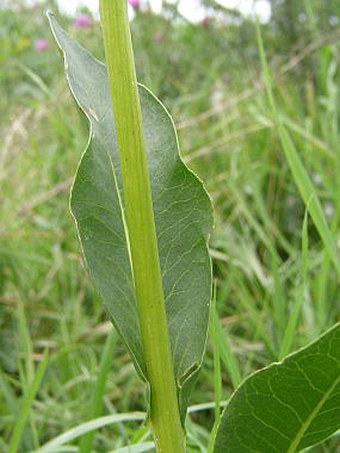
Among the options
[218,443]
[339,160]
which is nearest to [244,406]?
[218,443]

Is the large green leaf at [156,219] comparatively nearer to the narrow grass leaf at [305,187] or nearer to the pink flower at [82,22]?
the narrow grass leaf at [305,187]

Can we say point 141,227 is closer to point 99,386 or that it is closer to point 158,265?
point 158,265

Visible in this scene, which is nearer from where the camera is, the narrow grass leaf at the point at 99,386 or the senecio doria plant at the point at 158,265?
the senecio doria plant at the point at 158,265

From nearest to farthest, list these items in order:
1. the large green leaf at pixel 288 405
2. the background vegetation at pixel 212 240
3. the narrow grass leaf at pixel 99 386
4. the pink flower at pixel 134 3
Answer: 1. the large green leaf at pixel 288 405
2. the narrow grass leaf at pixel 99 386
3. the background vegetation at pixel 212 240
4. the pink flower at pixel 134 3

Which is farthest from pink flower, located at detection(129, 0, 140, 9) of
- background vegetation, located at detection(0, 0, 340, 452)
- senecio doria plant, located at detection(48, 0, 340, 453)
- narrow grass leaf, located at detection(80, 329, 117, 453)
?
senecio doria plant, located at detection(48, 0, 340, 453)

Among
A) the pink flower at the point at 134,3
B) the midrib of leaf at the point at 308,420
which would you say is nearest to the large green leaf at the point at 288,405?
the midrib of leaf at the point at 308,420

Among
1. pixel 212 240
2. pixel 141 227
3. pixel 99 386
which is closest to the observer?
pixel 141 227

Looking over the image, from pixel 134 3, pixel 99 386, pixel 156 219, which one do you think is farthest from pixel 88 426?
pixel 134 3
